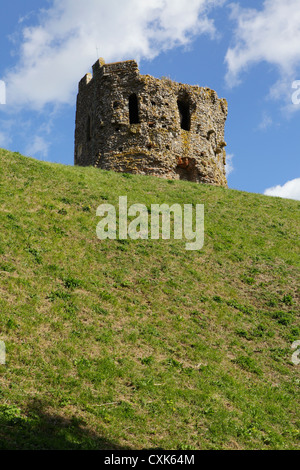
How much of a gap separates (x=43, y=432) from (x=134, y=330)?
4.93m

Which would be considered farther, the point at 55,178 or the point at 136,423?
the point at 55,178

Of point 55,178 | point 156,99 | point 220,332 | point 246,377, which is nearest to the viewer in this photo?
point 246,377

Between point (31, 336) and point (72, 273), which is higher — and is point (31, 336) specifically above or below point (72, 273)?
below

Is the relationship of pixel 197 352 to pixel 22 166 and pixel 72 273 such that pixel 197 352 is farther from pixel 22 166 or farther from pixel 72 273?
pixel 22 166

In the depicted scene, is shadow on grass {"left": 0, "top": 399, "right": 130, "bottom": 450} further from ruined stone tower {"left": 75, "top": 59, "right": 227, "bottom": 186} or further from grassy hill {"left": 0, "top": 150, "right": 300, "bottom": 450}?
ruined stone tower {"left": 75, "top": 59, "right": 227, "bottom": 186}

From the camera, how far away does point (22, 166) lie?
2144 cm

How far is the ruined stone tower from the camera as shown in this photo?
3042 centimetres

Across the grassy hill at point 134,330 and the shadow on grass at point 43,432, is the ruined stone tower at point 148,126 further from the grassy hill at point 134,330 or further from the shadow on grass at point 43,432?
the shadow on grass at point 43,432

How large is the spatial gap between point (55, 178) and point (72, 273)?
328 inches

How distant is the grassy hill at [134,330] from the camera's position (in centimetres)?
909

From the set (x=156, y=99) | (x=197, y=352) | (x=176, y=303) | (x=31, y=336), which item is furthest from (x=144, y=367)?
(x=156, y=99)

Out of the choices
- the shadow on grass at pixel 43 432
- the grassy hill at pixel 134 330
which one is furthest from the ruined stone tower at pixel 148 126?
the shadow on grass at pixel 43 432
